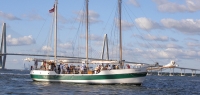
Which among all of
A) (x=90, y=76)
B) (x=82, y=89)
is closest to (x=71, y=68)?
(x=90, y=76)

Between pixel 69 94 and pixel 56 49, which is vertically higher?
pixel 56 49

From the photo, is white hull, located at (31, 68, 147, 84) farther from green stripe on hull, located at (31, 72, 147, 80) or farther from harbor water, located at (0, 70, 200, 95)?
harbor water, located at (0, 70, 200, 95)

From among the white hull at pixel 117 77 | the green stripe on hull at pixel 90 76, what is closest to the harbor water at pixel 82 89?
the white hull at pixel 117 77

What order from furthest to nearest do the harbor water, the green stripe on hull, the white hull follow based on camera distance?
1. the green stripe on hull
2. the white hull
3. the harbor water

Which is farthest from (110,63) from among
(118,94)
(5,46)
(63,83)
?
(5,46)

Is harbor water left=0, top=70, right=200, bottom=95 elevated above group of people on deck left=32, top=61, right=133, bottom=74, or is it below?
below

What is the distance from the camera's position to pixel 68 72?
64.8 m

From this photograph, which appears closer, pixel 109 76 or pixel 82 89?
pixel 82 89

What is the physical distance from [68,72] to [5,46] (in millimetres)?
128606

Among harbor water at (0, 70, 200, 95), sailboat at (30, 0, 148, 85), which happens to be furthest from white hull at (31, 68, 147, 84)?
harbor water at (0, 70, 200, 95)

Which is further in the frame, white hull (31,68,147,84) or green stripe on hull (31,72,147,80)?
green stripe on hull (31,72,147,80)

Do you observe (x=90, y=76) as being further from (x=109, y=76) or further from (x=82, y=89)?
(x=82, y=89)

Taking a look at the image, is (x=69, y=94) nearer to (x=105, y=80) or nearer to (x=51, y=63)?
(x=105, y=80)

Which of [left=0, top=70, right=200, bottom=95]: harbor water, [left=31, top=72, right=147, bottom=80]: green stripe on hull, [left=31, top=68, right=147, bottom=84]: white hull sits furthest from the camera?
Result: [left=31, top=72, right=147, bottom=80]: green stripe on hull
